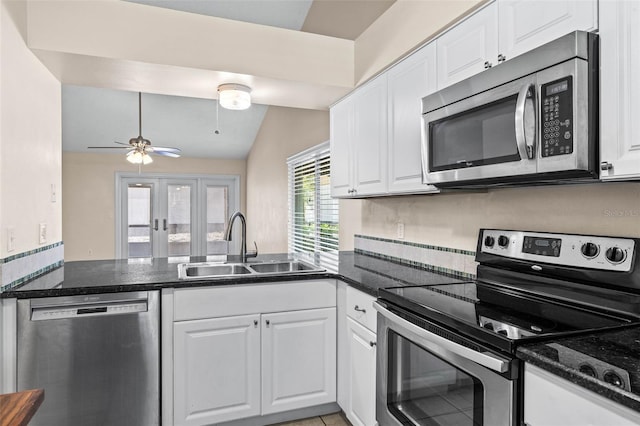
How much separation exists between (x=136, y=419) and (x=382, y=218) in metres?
1.91

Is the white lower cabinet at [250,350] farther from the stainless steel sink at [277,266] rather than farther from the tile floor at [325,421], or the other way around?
the stainless steel sink at [277,266]

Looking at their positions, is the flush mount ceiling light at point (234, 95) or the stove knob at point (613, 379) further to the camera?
the flush mount ceiling light at point (234, 95)

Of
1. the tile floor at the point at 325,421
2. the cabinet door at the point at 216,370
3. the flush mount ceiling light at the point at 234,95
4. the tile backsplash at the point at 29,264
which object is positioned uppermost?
the flush mount ceiling light at the point at 234,95

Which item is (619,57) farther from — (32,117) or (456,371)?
(32,117)

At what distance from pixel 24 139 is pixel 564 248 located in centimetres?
251

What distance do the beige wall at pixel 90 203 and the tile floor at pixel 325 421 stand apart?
521 cm

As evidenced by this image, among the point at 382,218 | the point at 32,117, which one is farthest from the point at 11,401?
the point at 382,218

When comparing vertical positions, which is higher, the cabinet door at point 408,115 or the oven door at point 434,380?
the cabinet door at point 408,115

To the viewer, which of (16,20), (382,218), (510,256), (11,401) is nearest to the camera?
(11,401)

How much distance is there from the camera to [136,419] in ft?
6.86

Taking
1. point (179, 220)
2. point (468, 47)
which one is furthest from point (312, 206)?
point (179, 220)

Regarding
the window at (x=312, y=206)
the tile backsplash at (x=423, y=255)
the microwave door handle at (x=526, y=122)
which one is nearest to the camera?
the microwave door handle at (x=526, y=122)

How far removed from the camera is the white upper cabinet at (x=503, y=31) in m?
1.28

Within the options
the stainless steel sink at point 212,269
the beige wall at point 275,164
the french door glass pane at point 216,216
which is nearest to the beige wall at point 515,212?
the stainless steel sink at point 212,269
